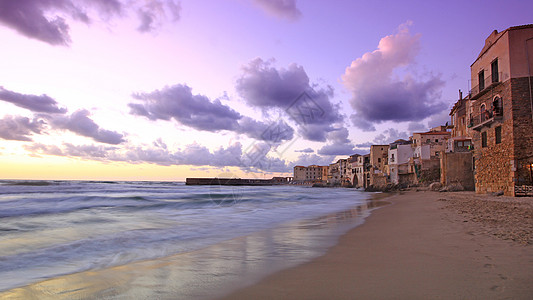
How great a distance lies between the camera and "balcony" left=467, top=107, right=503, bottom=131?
1603cm

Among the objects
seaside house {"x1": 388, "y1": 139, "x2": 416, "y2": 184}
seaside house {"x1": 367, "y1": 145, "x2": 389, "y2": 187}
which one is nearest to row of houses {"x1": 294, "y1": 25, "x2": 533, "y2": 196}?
seaside house {"x1": 388, "y1": 139, "x2": 416, "y2": 184}

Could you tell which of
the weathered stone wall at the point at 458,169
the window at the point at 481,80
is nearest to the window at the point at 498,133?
the window at the point at 481,80

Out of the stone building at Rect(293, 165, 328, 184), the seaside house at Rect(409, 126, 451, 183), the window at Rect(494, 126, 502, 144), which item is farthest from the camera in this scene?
the stone building at Rect(293, 165, 328, 184)

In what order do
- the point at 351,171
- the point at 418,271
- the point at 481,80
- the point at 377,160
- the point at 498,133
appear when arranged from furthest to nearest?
the point at 351,171, the point at 377,160, the point at 481,80, the point at 498,133, the point at 418,271

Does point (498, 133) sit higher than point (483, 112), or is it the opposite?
point (483, 112)

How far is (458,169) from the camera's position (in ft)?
95.4

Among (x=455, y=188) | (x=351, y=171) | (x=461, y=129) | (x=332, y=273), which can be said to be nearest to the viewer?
(x=332, y=273)

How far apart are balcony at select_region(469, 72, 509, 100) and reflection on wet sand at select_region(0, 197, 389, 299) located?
1744 cm

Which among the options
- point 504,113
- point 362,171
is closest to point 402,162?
point 362,171

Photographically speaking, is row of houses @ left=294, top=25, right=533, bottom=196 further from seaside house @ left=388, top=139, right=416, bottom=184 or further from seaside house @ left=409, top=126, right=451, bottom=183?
seaside house @ left=388, top=139, right=416, bottom=184

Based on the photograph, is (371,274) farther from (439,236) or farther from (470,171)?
(470,171)

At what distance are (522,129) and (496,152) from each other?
2.22 m

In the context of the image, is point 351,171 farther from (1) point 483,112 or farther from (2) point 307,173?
(1) point 483,112

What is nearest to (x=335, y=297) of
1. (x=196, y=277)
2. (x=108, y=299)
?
(x=196, y=277)
